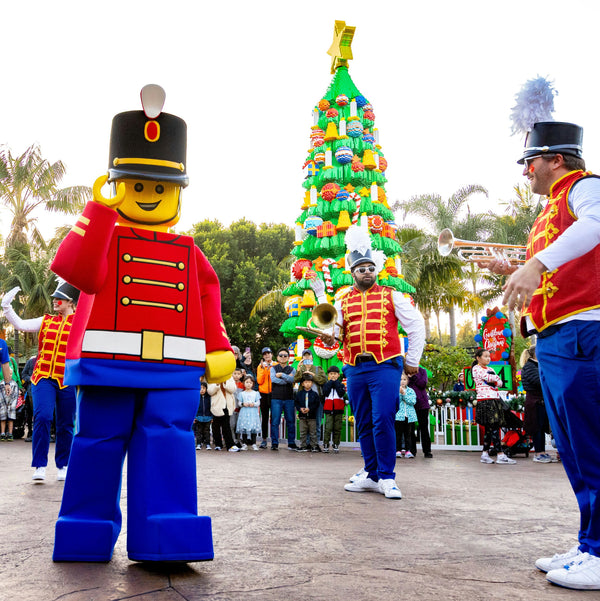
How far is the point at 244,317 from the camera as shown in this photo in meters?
28.8

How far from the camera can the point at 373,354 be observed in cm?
535

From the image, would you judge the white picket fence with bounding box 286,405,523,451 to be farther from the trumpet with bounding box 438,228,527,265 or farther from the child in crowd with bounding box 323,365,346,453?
the trumpet with bounding box 438,228,527,265

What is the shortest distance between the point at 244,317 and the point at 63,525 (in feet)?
85.1

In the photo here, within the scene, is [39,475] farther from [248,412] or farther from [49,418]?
[248,412]

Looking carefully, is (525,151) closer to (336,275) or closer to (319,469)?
(319,469)

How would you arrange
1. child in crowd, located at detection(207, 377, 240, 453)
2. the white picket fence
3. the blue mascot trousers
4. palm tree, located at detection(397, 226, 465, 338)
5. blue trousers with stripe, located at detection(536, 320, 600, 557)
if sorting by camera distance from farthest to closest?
palm tree, located at detection(397, 226, 465, 338) → the white picket fence → child in crowd, located at detection(207, 377, 240, 453) → the blue mascot trousers → blue trousers with stripe, located at detection(536, 320, 600, 557)

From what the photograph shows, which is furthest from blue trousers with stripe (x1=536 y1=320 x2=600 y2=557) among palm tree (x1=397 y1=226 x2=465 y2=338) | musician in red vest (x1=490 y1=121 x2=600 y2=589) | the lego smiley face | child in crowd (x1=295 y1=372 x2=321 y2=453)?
palm tree (x1=397 y1=226 x2=465 y2=338)

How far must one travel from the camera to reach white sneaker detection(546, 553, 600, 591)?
101 inches

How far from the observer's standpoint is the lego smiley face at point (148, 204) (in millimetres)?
3361

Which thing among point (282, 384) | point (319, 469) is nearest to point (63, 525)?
point (319, 469)

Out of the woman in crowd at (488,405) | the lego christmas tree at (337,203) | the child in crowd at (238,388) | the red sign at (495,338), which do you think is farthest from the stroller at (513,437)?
the lego christmas tree at (337,203)

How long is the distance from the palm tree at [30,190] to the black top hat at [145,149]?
67.7 feet

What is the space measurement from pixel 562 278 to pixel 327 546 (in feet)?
Answer: 5.79

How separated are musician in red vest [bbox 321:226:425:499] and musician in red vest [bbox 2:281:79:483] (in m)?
2.67
